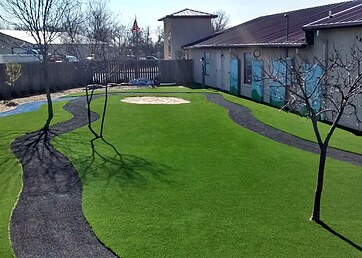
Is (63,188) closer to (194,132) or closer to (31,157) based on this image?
(31,157)

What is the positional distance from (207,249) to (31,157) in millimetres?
6605

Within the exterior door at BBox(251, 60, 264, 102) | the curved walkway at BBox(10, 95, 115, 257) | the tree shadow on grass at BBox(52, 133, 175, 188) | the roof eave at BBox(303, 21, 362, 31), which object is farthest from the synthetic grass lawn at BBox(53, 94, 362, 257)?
the exterior door at BBox(251, 60, 264, 102)

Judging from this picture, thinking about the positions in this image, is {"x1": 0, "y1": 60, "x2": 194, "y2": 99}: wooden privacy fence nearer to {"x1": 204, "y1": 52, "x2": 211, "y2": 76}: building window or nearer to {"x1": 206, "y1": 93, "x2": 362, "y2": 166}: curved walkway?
{"x1": 204, "y1": 52, "x2": 211, "y2": 76}: building window

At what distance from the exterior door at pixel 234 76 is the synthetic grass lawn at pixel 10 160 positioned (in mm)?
9671

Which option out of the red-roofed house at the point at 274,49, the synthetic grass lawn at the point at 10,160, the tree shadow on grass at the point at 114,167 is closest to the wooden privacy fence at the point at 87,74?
the red-roofed house at the point at 274,49

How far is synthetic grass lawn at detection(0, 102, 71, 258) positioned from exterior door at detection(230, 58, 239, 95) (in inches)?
381

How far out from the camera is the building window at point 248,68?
76.8 ft

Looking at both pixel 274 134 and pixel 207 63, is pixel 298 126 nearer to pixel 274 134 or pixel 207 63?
pixel 274 134

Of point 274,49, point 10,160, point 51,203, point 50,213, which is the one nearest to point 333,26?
point 274,49

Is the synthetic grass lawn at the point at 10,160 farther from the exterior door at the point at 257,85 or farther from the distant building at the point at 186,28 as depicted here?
the distant building at the point at 186,28

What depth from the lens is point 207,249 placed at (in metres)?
5.97

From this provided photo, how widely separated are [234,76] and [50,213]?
1943 centimetres

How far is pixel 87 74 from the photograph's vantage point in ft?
103

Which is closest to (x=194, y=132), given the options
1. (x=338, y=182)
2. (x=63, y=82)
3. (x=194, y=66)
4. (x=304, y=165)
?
(x=304, y=165)
